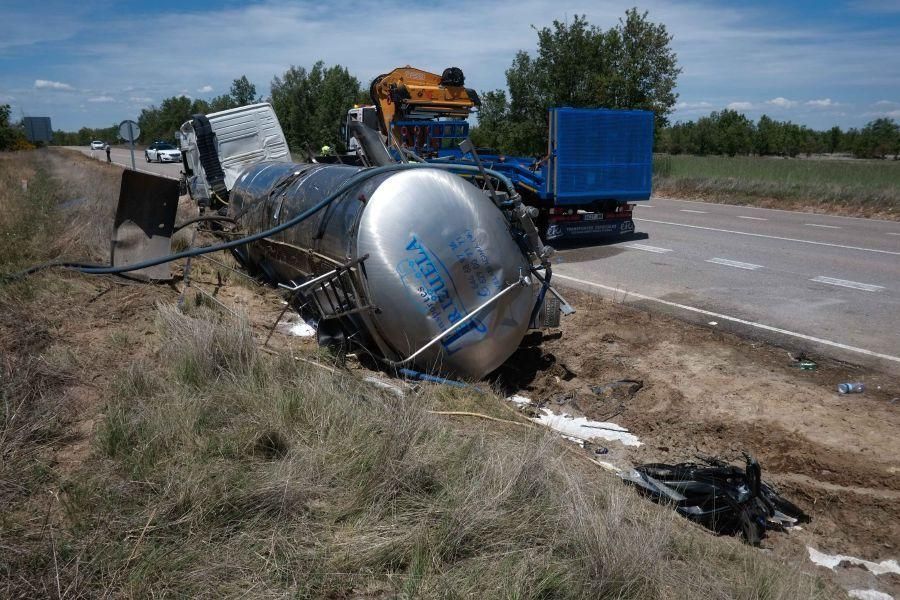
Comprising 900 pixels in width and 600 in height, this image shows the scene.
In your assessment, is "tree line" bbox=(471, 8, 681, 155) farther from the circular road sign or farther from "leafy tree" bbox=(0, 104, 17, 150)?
"leafy tree" bbox=(0, 104, 17, 150)

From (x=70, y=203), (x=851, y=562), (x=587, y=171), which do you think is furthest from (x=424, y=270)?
(x=70, y=203)

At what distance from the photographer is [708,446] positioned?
5523mm

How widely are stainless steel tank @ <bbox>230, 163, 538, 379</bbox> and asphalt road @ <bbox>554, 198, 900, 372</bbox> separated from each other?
2.82m

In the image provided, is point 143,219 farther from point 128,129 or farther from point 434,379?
point 128,129

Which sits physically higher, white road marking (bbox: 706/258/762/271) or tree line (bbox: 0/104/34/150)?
tree line (bbox: 0/104/34/150)

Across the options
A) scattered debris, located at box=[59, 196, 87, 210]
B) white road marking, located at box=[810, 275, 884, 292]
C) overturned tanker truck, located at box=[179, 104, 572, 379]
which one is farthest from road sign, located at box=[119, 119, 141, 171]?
white road marking, located at box=[810, 275, 884, 292]

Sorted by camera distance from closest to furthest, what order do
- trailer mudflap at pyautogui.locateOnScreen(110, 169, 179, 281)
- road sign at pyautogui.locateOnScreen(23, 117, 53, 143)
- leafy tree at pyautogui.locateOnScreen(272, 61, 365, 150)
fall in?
trailer mudflap at pyautogui.locateOnScreen(110, 169, 179, 281) < leafy tree at pyautogui.locateOnScreen(272, 61, 365, 150) < road sign at pyautogui.locateOnScreen(23, 117, 53, 143)

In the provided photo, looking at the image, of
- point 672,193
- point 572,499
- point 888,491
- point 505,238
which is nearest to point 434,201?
point 505,238

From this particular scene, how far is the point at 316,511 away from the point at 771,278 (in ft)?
30.1

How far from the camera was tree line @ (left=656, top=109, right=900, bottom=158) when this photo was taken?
7325 centimetres

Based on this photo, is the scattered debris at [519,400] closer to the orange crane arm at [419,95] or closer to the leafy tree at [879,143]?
the orange crane arm at [419,95]

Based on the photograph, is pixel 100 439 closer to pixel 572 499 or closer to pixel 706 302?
pixel 572 499

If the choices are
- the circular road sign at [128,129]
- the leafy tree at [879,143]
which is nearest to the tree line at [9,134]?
the circular road sign at [128,129]

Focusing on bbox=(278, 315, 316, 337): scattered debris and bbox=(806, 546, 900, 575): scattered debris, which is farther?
bbox=(278, 315, 316, 337): scattered debris
